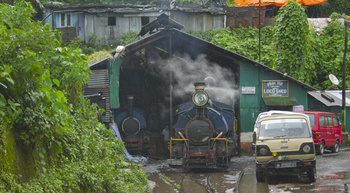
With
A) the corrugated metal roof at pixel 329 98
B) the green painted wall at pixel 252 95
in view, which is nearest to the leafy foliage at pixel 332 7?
the corrugated metal roof at pixel 329 98

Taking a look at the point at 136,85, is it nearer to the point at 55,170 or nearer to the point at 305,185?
the point at 305,185

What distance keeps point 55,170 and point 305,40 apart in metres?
24.9

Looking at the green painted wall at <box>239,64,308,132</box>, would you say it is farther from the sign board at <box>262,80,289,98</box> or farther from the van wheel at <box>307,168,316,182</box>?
the van wheel at <box>307,168,316,182</box>

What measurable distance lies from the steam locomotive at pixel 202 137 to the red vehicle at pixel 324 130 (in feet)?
16.7

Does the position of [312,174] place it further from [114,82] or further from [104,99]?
[114,82]

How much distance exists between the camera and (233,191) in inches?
476

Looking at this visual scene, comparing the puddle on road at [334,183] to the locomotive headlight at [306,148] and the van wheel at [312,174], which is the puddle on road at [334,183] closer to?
the van wheel at [312,174]

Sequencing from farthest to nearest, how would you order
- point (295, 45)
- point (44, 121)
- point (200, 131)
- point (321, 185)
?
point (295, 45) → point (200, 131) → point (321, 185) → point (44, 121)

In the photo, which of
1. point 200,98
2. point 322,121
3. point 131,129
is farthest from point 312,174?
point 131,129

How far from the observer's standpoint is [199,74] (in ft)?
74.8

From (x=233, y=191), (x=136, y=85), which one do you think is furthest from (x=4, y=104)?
(x=136, y=85)

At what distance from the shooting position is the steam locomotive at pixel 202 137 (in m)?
15.9

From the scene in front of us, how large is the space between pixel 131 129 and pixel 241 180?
9.73 m

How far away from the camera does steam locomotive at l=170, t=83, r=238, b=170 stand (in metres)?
Result: 15.9
